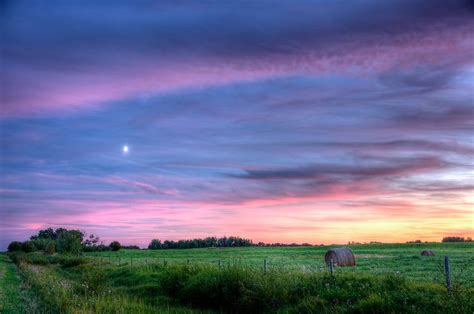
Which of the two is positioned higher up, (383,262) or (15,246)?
(15,246)

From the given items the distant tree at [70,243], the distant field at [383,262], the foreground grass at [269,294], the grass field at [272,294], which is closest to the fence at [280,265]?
the distant field at [383,262]

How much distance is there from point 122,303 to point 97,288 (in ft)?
17.1

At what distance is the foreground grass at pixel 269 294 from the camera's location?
49.0 feet

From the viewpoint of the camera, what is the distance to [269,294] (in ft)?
60.1

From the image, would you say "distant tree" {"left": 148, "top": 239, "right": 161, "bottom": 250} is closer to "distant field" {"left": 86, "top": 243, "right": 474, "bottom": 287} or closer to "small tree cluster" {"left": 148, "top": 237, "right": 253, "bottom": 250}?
"small tree cluster" {"left": 148, "top": 237, "right": 253, "bottom": 250}

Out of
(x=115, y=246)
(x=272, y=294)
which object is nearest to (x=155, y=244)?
(x=115, y=246)

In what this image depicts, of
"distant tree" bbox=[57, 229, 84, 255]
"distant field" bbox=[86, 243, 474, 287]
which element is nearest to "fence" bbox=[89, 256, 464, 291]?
"distant field" bbox=[86, 243, 474, 287]

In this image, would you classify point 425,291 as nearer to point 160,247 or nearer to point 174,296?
point 174,296

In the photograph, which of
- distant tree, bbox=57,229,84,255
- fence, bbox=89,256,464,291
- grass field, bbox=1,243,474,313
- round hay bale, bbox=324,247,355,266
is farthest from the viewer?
distant tree, bbox=57,229,84,255

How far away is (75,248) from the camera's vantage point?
81625 mm

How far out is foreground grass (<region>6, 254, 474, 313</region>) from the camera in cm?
1494

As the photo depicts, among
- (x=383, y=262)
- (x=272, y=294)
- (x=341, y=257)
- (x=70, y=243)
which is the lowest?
(x=272, y=294)

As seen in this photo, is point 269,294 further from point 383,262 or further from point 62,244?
point 62,244

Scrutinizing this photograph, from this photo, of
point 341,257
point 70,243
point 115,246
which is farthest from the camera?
point 115,246
